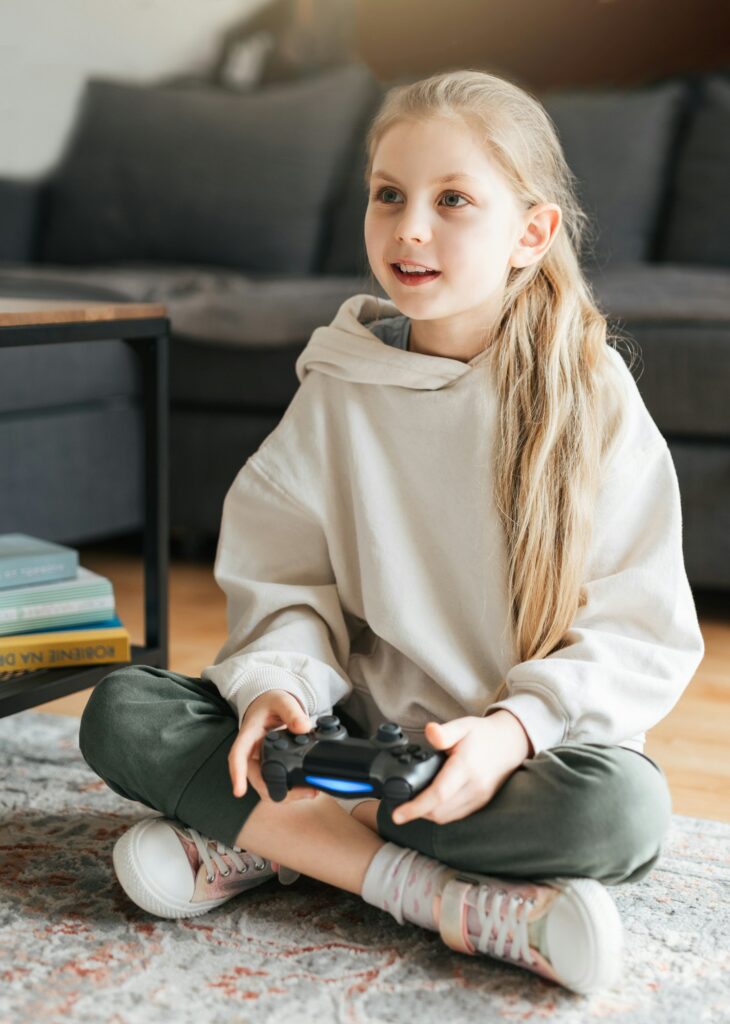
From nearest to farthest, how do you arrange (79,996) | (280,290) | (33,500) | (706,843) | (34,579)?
(79,996), (706,843), (34,579), (33,500), (280,290)

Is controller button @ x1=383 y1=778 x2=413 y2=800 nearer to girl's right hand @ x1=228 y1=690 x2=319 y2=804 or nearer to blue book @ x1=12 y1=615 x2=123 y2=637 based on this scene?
girl's right hand @ x1=228 y1=690 x2=319 y2=804

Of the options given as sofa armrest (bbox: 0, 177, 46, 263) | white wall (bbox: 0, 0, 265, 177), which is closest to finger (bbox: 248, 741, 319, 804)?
sofa armrest (bbox: 0, 177, 46, 263)

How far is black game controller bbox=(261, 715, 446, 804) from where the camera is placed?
0.79 metres

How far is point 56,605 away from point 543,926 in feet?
1.98

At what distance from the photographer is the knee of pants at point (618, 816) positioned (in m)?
0.81

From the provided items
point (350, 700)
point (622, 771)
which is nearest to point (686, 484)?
point (350, 700)

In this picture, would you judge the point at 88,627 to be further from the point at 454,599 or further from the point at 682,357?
the point at 682,357

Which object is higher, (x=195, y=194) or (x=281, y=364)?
(x=195, y=194)

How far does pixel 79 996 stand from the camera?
0.78 m

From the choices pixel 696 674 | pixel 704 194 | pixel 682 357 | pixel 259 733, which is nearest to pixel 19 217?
pixel 704 194

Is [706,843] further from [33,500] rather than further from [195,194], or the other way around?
[195,194]

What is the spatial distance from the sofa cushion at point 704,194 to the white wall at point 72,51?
1104mm

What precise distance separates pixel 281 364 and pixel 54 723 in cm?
73

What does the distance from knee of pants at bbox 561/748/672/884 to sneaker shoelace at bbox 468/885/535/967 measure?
5 cm
